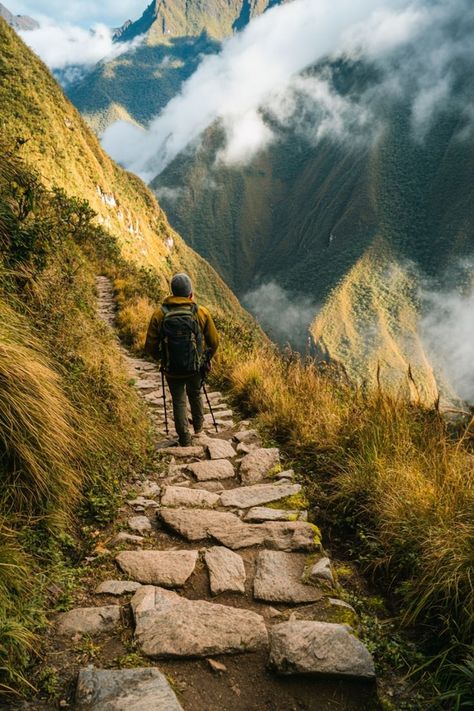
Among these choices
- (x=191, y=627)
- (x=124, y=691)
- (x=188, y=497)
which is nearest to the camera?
(x=124, y=691)

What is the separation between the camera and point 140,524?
390cm

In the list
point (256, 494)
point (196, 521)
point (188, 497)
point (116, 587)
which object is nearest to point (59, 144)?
point (188, 497)

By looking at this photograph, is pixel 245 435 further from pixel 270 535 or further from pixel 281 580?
pixel 281 580

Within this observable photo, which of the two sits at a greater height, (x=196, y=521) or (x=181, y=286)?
(x=181, y=286)

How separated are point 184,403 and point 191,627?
12.1 ft

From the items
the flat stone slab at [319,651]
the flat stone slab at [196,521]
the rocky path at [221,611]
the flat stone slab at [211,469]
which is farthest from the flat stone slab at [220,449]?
the flat stone slab at [319,651]

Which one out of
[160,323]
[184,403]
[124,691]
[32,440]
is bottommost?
[124,691]

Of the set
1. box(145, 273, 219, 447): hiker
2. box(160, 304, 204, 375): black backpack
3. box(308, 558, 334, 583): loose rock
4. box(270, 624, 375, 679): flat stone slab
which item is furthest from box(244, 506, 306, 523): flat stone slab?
box(160, 304, 204, 375): black backpack

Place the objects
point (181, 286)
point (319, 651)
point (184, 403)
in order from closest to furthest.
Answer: point (319, 651)
point (181, 286)
point (184, 403)

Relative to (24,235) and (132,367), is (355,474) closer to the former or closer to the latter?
(24,235)

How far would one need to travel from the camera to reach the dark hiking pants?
6047mm

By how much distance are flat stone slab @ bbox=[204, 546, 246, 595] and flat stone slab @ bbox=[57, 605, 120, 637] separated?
70 centimetres

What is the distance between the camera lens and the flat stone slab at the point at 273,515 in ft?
13.2

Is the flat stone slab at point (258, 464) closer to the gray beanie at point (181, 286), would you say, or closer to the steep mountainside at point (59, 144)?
the gray beanie at point (181, 286)
